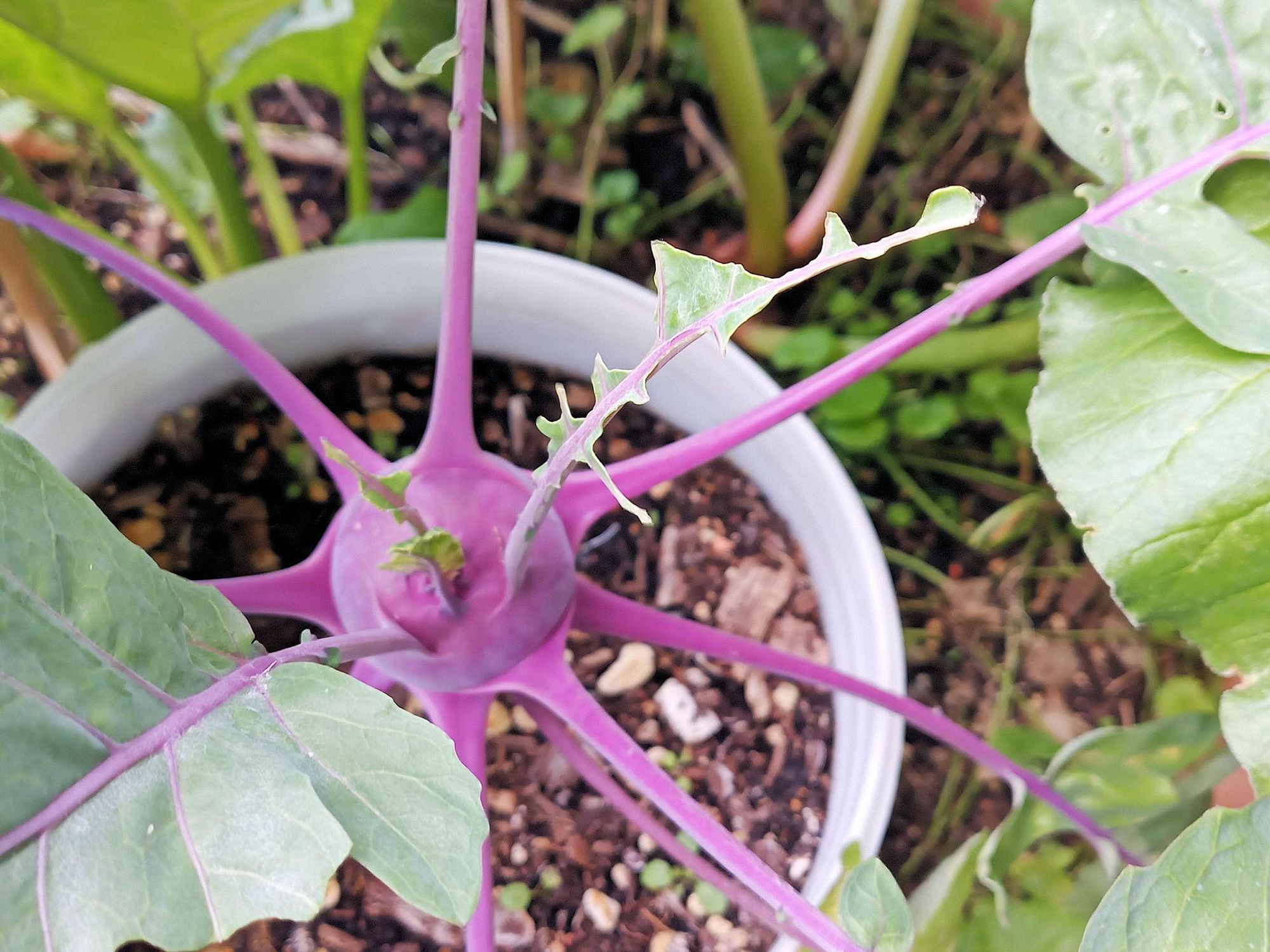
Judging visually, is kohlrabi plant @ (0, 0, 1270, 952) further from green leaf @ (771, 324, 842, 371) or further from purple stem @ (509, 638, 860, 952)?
green leaf @ (771, 324, 842, 371)

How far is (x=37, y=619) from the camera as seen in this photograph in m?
0.31

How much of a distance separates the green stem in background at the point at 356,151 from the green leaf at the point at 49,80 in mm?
158

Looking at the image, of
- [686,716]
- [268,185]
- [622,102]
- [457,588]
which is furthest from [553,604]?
[622,102]

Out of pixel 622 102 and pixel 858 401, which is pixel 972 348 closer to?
pixel 858 401

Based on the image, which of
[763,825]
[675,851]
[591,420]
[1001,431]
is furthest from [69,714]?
[1001,431]

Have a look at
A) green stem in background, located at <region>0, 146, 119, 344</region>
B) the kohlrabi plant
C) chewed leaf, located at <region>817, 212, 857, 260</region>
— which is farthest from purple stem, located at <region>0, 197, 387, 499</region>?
chewed leaf, located at <region>817, 212, 857, 260</region>

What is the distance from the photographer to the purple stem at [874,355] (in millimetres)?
485

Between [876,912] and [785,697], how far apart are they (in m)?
0.37

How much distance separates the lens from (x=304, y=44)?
1.88 ft

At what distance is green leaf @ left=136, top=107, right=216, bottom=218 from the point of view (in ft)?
2.43

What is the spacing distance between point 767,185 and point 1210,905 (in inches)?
24.8

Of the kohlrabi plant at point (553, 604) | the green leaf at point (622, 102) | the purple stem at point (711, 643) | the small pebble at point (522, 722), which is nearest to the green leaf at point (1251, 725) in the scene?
the kohlrabi plant at point (553, 604)

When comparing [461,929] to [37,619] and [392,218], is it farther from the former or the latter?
[392,218]

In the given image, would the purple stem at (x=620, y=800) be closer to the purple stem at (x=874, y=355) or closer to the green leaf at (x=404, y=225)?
the purple stem at (x=874, y=355)
